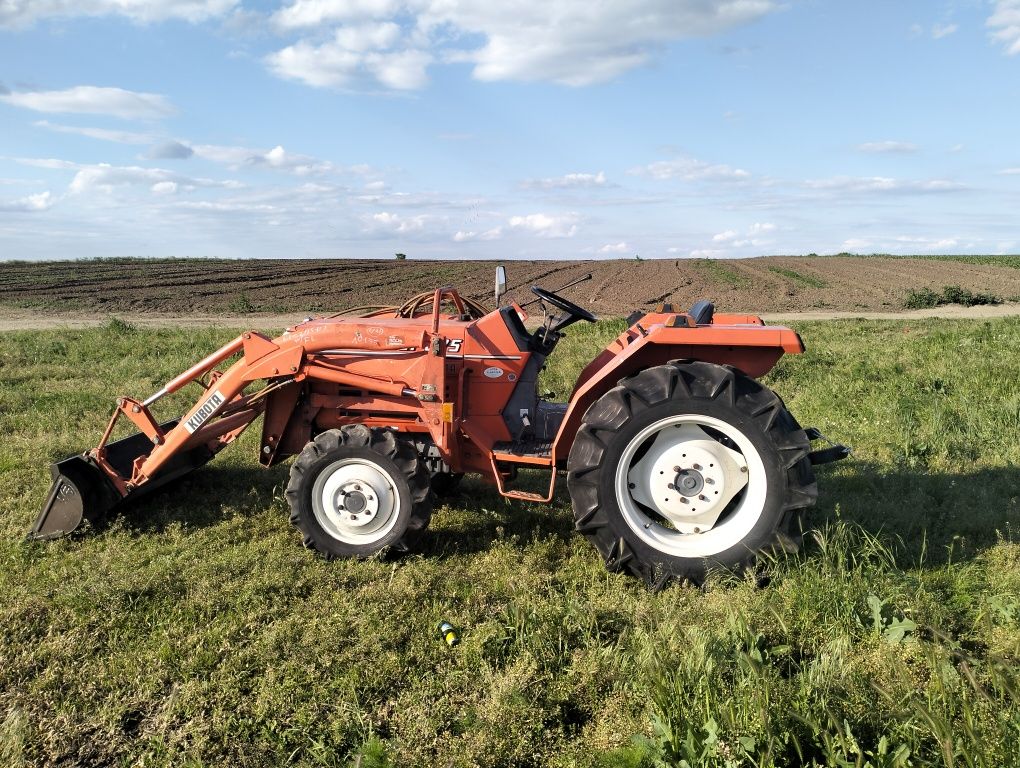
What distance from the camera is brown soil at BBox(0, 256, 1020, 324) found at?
2127 centimetres

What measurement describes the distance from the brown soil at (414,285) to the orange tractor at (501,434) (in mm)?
15526

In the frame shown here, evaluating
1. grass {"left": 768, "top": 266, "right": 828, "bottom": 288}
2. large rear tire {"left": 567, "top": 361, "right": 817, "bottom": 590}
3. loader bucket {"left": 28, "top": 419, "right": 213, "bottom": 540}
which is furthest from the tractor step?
grass {"left": 768, "top": 266, "right": 828, "bottom": 288}

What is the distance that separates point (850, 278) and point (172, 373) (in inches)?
1096

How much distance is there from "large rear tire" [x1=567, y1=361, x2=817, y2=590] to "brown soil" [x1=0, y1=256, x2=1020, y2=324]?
52.7 ft

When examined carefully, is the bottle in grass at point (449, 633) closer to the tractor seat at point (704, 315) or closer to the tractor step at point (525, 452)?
the tractor step at point (525, 452)

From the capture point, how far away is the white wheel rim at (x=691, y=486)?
12.8 feet

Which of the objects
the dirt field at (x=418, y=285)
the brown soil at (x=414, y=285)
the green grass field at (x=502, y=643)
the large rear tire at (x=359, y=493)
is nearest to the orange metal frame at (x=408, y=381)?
the large rear tire at (x=359, y=493)

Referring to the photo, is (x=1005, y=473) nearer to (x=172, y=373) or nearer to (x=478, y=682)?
(x=478, y=682)

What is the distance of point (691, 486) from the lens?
13.1 feet

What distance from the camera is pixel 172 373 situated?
30.5ft

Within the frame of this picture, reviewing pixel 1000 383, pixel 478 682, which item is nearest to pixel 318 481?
pixel 478 682

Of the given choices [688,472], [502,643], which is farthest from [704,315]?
[502,643]

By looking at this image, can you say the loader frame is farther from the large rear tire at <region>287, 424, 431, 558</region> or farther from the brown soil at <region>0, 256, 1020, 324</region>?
the brown soil at <region>0, 256, 1020, 324</region>

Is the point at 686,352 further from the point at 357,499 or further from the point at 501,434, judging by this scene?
the point at 357,499
